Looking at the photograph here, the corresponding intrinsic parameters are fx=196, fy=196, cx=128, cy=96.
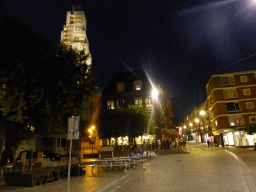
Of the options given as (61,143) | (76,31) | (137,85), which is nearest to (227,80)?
(137,85)

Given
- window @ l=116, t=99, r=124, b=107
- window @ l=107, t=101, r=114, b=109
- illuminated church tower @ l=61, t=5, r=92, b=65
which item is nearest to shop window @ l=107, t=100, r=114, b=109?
window @ l=107, t=101, r=114, b=109

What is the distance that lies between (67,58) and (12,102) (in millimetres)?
3841

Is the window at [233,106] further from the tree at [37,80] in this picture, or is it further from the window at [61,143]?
the tree at [37,80]

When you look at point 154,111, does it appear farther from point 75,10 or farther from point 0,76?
point 75,10

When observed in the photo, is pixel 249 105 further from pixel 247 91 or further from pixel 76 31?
pixel 76 31

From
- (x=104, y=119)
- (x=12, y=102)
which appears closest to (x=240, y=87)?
(x=104, y=119)

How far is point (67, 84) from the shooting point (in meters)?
11.0

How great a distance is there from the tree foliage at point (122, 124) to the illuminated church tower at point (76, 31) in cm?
6496

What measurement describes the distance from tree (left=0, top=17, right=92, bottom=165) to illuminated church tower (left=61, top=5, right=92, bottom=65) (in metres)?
81.7

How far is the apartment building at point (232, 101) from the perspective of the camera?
135ft

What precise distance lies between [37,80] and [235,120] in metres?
42.1

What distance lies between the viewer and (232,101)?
139 feet

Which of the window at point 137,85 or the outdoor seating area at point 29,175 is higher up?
the window at point 137,85

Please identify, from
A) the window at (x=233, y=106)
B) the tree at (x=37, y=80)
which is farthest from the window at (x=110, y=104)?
the tree at (x=37, y=80)
